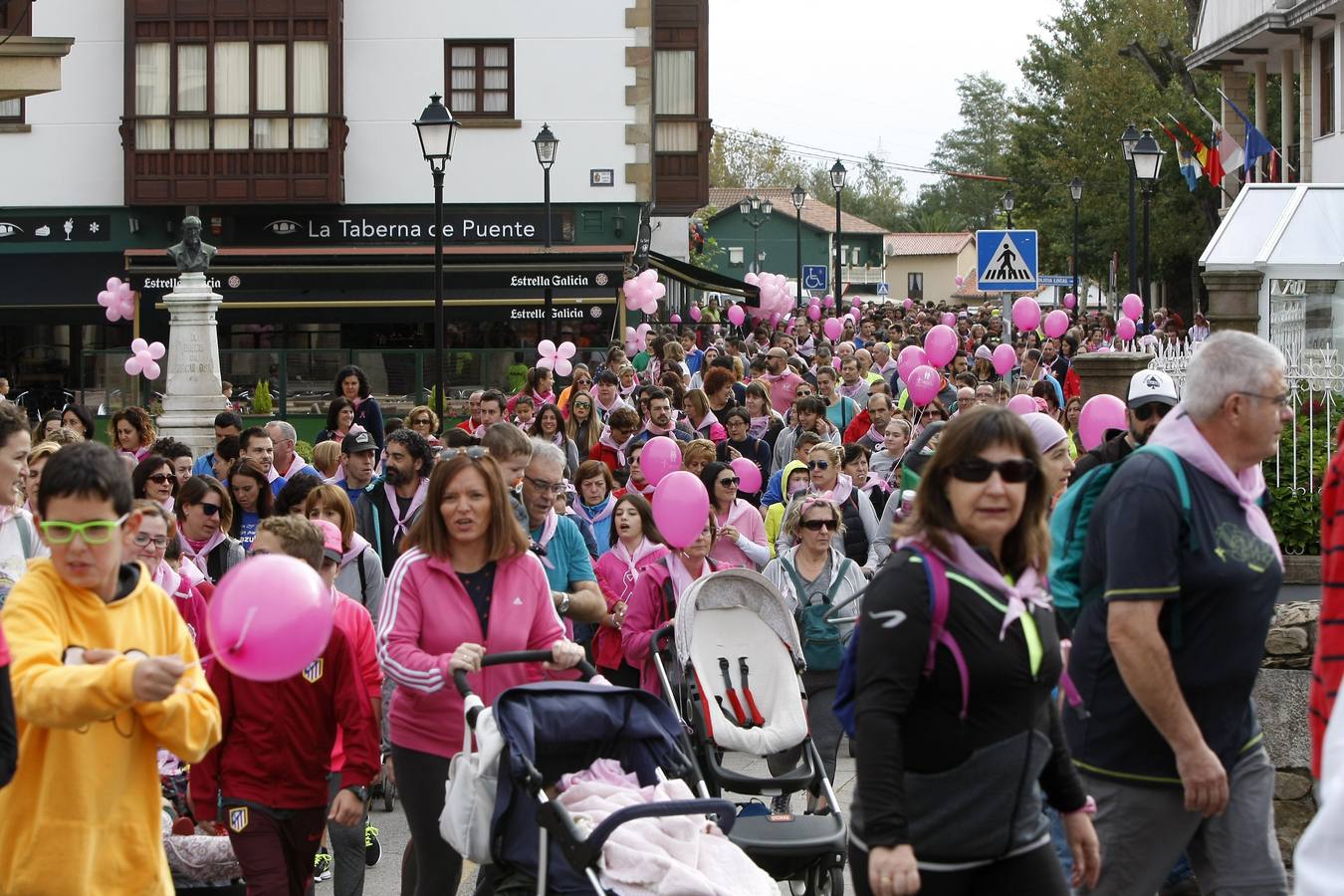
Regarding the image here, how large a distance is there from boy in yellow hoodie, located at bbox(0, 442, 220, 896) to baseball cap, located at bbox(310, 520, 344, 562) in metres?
2.70

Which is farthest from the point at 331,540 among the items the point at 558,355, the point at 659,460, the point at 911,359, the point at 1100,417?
the point at 558,355

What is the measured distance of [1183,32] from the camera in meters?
69.4

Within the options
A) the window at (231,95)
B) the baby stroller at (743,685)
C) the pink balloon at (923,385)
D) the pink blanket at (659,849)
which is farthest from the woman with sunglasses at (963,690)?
the window at (231,95)

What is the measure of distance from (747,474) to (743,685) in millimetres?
5660

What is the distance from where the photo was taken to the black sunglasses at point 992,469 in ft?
14.8

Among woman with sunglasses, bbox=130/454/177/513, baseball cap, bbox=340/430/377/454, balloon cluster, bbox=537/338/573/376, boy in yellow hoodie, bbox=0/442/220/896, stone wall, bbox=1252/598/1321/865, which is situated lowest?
stone wall, bbox=1252/598/1321/865

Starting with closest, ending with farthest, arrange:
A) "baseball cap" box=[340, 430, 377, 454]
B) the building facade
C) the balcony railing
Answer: "baseball cap" box=[340, 430, 377, 454] < the building facade < the balcony railing

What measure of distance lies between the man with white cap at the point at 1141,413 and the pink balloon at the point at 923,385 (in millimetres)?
9528

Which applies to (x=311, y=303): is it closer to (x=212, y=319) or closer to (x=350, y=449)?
(x=212, y=319)

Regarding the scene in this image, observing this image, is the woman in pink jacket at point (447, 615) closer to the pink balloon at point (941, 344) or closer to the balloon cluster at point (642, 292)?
the pink balloon at point (941, 344)

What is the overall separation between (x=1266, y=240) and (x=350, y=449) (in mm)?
10162

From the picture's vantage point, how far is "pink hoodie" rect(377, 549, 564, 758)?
19.9ft

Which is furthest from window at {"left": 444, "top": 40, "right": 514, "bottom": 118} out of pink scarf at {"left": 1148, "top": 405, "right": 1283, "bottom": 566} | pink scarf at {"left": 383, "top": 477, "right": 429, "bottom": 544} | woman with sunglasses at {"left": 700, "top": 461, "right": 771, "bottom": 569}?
pink scarf at {"left": 1148, "top": 405, "right": 1283, "bottom": 566}

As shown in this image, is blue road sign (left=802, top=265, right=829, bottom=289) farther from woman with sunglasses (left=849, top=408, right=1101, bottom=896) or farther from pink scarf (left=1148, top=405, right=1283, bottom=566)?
woman with sunglasses (left=849, top=408, right=1101, bottom=896)
